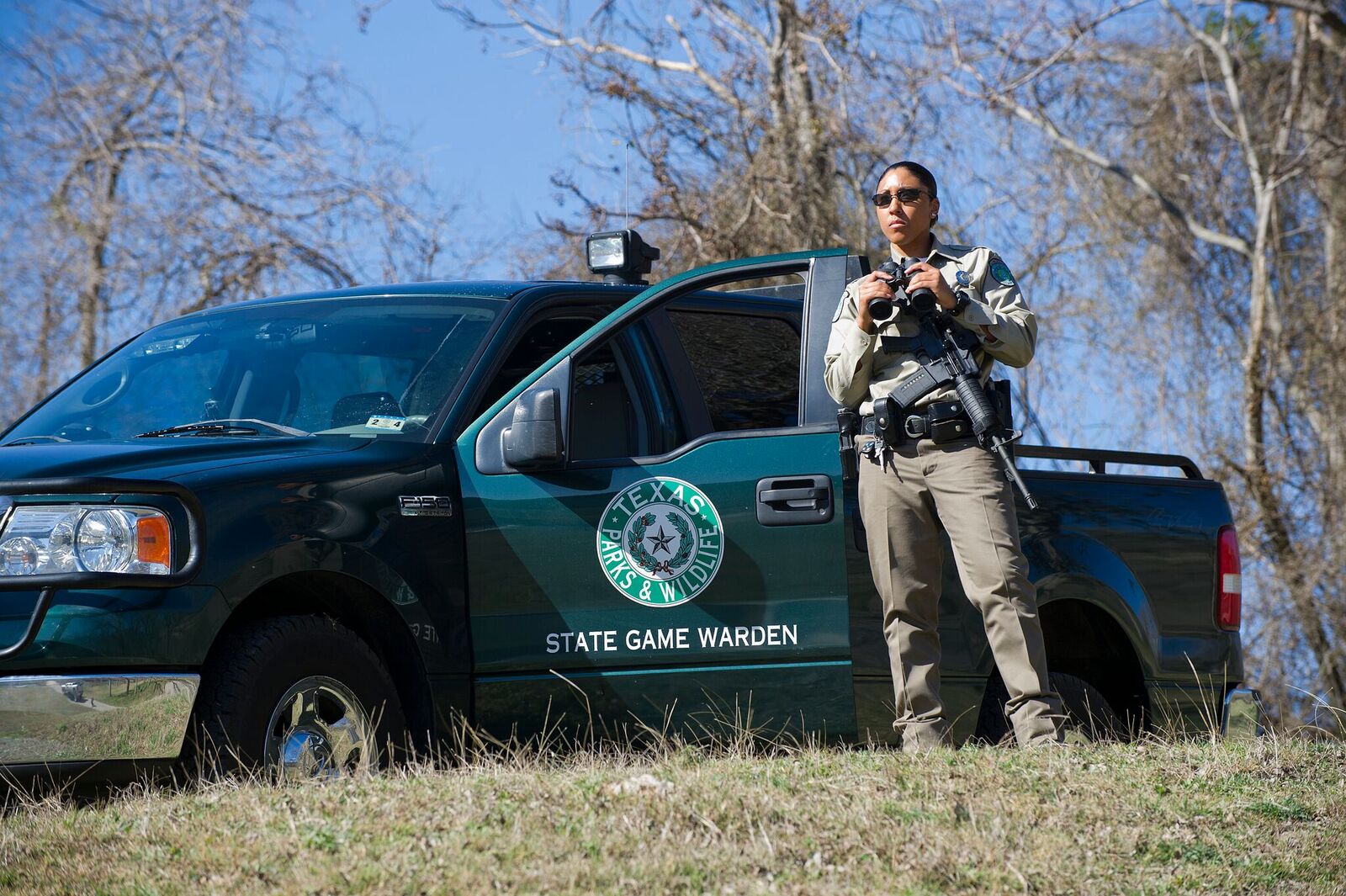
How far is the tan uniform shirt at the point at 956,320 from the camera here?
4641 millimetres

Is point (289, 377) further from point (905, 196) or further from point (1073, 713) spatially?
point (1073, 713)

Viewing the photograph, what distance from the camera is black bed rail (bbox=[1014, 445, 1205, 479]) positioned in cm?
526

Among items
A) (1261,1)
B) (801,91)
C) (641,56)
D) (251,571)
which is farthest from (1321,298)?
(251,571)

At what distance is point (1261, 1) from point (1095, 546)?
10.8 m

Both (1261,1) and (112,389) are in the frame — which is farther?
(1261,1)

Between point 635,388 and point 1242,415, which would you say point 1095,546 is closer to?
point 635,388

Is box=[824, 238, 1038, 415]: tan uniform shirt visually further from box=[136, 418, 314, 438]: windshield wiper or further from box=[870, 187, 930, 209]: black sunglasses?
box=[136, 418, 314, 438]: windshield wiper

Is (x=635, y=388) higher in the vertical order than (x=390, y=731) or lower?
higher

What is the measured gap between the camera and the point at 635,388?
5082 mm

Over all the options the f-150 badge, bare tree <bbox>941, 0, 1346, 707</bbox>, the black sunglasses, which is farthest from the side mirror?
bare tree <bbox>941, 0, 1346, 707</bbox>

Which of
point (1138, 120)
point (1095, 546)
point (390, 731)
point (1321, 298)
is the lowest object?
point (390, 731)

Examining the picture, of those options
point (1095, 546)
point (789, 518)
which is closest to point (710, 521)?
point (789, 518)

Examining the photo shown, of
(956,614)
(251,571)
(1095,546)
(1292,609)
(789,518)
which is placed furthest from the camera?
(1292,609)

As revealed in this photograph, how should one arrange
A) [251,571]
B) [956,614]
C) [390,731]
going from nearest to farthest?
[251,571] → [390,731] → [956,614]
